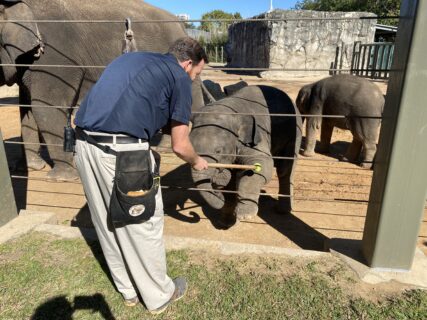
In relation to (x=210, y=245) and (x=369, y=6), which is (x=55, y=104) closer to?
Result: (x=210, y=245)

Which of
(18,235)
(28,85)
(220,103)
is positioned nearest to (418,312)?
(220,103)

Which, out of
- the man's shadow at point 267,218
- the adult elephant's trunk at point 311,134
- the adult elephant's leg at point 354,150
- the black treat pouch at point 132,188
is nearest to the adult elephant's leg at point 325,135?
the adult elephant's trunk at point 311,134

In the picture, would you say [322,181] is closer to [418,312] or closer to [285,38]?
[418,312]

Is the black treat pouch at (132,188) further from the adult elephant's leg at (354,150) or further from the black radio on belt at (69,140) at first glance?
the adult elephant's leg at (354,150)

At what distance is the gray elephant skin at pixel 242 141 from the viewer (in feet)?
10.6

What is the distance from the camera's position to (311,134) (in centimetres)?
642

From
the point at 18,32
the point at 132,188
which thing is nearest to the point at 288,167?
the point at 132,188

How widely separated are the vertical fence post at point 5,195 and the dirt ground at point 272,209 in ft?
1.04

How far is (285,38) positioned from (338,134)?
11.1m

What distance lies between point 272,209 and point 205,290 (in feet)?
7.49

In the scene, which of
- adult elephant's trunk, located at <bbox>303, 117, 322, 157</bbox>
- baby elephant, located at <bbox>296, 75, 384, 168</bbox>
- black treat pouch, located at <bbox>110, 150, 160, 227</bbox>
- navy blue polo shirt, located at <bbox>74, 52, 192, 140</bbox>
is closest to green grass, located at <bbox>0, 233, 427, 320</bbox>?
black treat pouch, located at <bbox>110, 150, 160, 227</bbox>

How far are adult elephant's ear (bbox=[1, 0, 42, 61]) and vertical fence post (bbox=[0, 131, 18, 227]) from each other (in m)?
1.66

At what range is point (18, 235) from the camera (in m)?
2.72

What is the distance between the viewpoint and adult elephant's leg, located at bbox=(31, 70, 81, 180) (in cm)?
442
